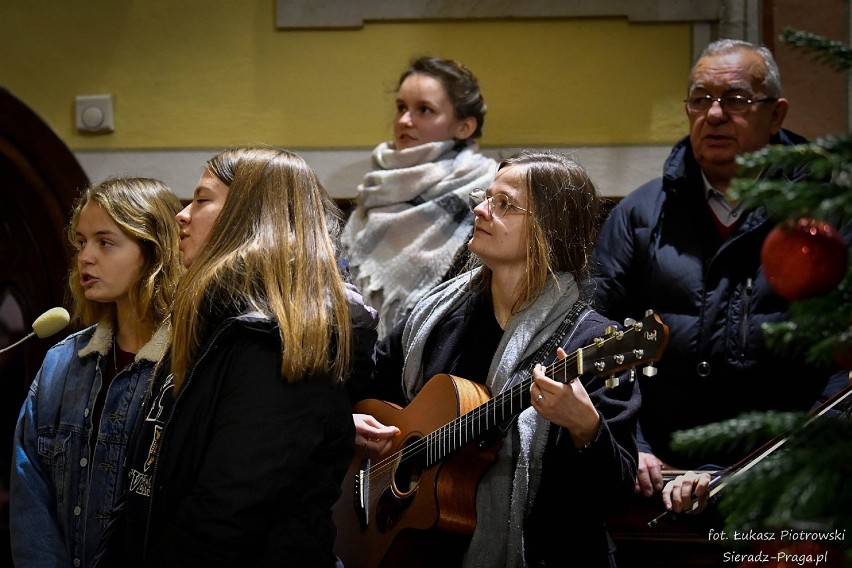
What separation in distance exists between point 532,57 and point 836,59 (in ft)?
9.79

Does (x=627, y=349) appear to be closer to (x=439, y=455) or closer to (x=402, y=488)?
(x=439, y=455)

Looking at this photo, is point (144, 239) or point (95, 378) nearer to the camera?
point (95, 378)

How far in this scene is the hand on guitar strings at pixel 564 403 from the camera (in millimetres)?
1843

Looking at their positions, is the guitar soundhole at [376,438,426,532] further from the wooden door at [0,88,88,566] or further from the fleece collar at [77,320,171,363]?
the wooden door at [0,88,88,566]

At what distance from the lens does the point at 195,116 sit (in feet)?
13.2

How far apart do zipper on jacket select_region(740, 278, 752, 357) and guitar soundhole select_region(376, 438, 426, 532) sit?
84 cm

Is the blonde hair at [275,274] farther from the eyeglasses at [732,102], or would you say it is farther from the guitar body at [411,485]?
the eyeglasses at [732,102]

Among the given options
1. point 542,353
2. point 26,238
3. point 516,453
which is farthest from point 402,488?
point 26,238

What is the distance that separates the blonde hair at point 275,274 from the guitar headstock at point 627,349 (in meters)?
0.44

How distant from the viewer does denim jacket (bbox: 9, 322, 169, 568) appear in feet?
7.13

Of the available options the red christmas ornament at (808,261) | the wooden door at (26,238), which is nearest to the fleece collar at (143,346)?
the red christmas ornament at (808,261)

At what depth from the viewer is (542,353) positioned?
210 centimetres

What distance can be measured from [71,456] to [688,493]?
1308 millimetres

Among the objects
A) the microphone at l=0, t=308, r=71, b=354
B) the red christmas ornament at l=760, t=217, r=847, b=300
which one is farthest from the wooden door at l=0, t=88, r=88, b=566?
the red christmas ornament at l=760, t=217, r=847, b=300
